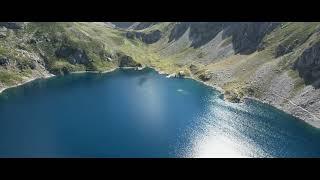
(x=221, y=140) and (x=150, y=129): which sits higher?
(x=150, y=129)

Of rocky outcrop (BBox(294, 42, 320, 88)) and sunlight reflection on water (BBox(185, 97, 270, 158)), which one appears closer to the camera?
sunlight reflection on water (BBox(185, 97, 270, 158))

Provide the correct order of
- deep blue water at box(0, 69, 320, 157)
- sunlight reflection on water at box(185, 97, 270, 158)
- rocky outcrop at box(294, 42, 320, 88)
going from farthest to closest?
rocky outcrop at box(294, 42, 320, 88), deep blue water at box(0, 69, 320, 157), sunlight reflection on water at box(185, 97, 270, 158)

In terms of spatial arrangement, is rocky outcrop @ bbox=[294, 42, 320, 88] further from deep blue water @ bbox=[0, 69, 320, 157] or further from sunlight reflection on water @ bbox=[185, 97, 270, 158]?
sunlight reflection on water @ bbox=[185, 97, 270, 158]

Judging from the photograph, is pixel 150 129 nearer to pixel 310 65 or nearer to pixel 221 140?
pixel 221 140

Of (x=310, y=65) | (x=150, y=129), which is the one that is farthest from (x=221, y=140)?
(x=310, y=65)

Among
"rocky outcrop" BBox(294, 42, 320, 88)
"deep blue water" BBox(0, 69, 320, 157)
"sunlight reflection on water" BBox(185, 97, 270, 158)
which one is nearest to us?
"sunlight reflection on water" BBox(185, 97, 270, 158)

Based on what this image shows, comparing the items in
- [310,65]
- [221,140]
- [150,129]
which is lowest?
[221,140]

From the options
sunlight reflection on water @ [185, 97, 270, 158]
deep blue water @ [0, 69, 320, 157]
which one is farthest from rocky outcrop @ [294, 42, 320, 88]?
sunlight reflection on water @ [185, 97, 270, 158]
